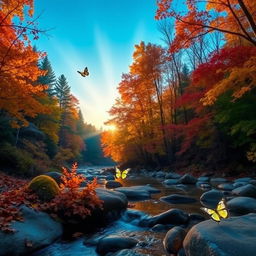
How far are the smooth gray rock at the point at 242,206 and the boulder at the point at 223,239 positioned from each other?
9.66 ft

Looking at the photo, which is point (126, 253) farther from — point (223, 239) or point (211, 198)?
point (211, 198)

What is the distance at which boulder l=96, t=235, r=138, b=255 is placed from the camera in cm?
477

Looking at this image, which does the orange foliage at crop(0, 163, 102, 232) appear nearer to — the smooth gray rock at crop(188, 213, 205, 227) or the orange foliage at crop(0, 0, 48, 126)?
the smooth gray rock at crop(188, 213, 205, 227)

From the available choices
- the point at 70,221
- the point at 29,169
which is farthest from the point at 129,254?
the point at 29,169

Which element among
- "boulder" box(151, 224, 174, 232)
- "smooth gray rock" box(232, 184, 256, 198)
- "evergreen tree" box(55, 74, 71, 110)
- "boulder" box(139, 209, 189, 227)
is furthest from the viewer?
"evergreen tree" box(55, 74, 71, 110)

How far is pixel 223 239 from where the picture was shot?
11.8ft

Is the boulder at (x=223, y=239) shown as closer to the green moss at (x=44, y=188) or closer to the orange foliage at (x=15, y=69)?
the green moss at (x=44, y=188)

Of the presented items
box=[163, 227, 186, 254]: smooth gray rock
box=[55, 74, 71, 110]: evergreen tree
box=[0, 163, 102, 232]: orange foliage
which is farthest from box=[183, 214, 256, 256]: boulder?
box=[55, 74, 71, 110]: evergreen tree

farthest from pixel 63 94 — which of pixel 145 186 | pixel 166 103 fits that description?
pixel 145 186

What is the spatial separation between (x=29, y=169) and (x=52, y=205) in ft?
28.9

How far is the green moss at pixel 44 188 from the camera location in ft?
21.2

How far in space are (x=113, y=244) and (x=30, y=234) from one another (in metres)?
1.50

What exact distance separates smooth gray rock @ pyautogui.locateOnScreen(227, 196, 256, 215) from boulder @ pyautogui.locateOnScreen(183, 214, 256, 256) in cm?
294

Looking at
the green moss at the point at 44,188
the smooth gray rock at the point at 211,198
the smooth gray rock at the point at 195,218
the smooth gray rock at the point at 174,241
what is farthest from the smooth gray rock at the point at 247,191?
the green moss at the point at 44,188
